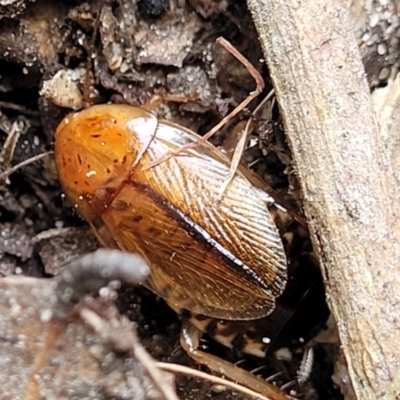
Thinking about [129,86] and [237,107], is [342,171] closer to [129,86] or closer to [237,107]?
[237,107]

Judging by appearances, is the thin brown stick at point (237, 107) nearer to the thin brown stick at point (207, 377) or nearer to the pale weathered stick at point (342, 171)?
the pale weathered stick at point (342, 171)

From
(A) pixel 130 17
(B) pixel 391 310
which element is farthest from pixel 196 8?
(B) pixel 391 310

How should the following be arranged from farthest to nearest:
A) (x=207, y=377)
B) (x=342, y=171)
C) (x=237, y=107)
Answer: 1. (x=237, y=107)
2. (x=207, y=377)
3. (x=342, y=171)

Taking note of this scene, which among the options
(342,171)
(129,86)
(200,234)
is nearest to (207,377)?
(200,234)

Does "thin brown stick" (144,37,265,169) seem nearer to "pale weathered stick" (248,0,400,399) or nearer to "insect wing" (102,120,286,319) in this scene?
"insect wing" (102,120,286,319)

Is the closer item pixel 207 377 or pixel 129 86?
pixel 207 377

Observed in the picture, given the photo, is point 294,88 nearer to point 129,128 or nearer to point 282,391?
point 129,128
